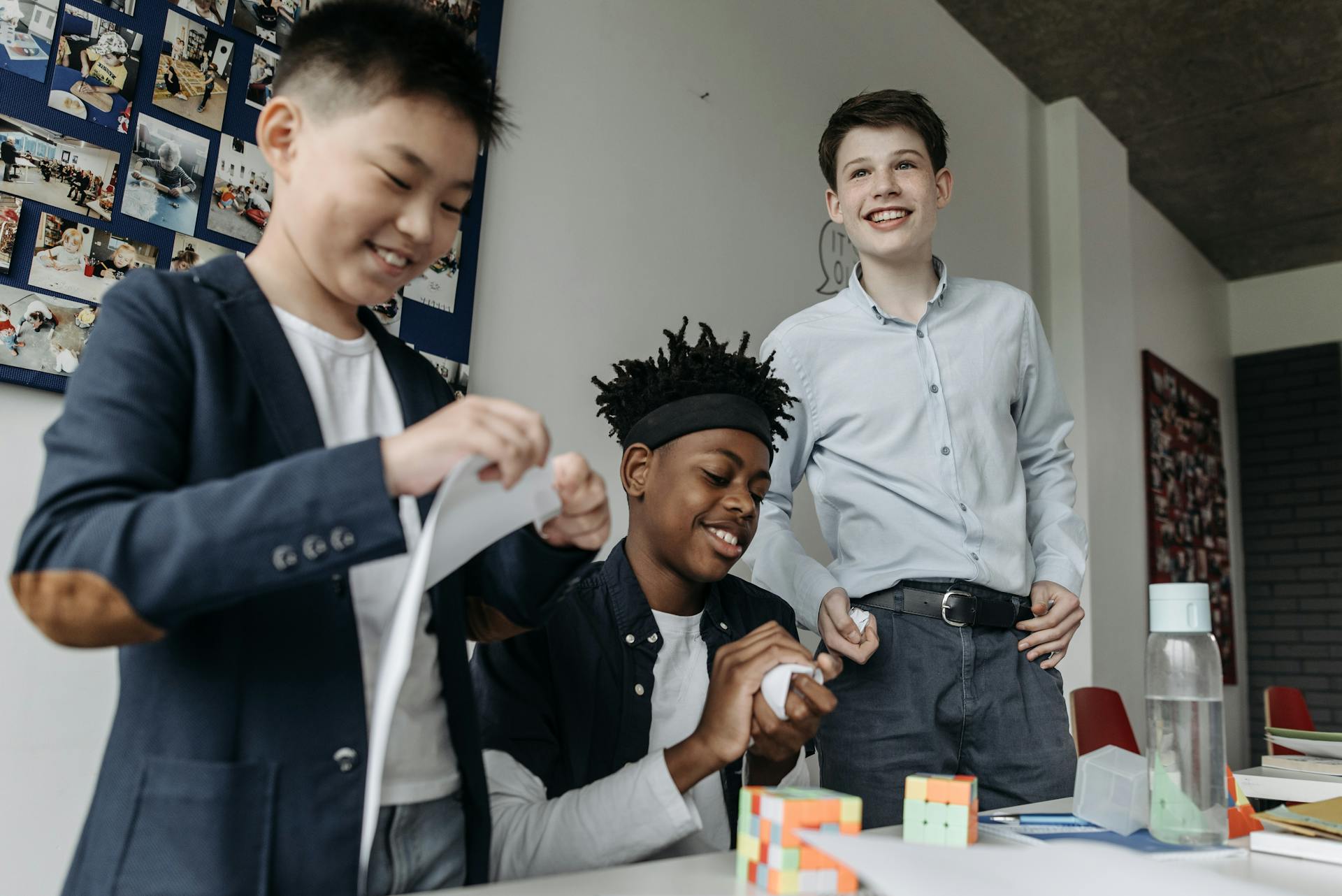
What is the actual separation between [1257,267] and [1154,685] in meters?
6.92

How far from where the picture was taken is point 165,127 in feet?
5.95

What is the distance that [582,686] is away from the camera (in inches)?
54.4

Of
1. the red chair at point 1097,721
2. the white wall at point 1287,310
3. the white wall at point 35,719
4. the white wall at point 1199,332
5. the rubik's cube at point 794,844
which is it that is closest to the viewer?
the rubik's cube at point 794,844

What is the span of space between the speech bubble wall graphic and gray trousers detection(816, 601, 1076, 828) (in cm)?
190

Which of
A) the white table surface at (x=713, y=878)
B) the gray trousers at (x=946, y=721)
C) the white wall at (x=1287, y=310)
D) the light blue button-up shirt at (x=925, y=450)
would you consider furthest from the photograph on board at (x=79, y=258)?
the white wall at (x=1287, y=310)

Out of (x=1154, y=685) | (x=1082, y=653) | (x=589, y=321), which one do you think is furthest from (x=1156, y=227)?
(x=1154, y=685)

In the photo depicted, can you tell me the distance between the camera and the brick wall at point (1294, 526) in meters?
6.30

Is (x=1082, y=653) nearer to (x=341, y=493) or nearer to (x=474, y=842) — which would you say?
(x=474, y=842)

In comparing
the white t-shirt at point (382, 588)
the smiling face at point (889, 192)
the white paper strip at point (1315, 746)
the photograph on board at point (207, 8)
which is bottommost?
the white paper strip at point (1315, 746)

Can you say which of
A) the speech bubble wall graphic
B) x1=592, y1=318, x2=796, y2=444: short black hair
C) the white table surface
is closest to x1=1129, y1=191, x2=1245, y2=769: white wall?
the speech bubble wall graphic

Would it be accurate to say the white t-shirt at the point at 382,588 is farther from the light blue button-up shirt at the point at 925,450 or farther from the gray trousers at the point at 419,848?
the light blue button-up shirt at the point at 925,450

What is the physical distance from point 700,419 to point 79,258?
1.04 meters

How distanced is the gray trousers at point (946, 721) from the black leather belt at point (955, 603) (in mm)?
16

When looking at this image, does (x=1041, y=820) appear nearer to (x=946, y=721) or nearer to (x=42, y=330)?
(x=946, y=721)
